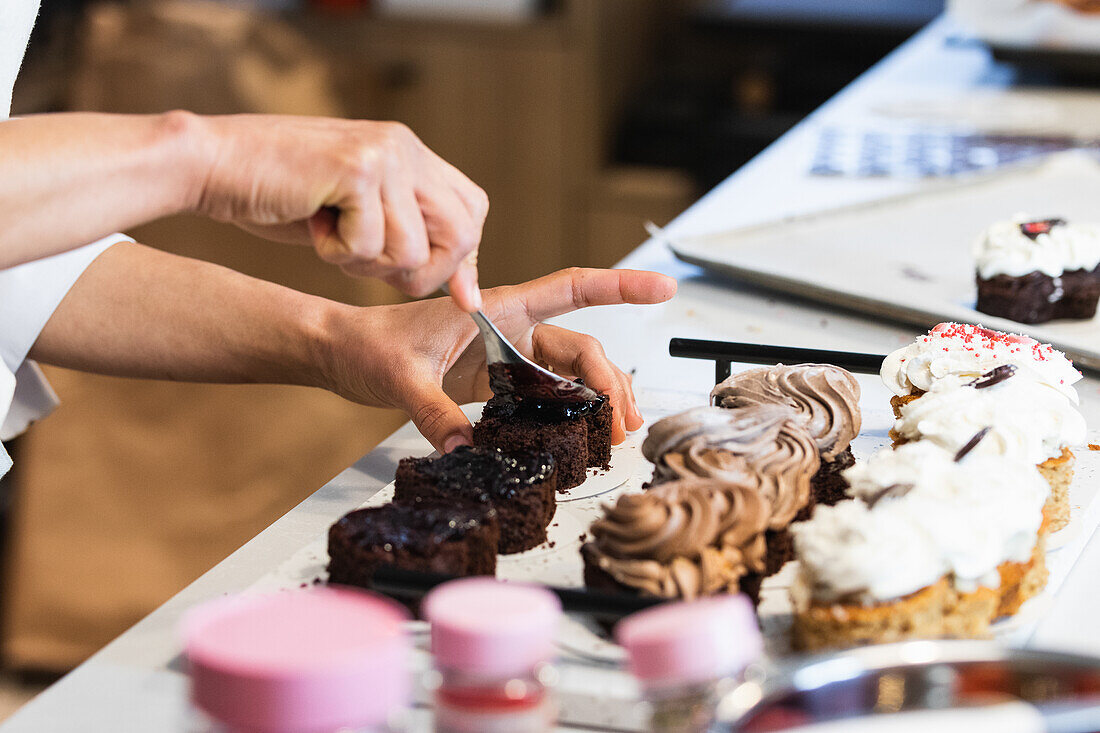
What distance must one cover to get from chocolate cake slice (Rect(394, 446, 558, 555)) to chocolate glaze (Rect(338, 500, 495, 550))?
0.03 metres

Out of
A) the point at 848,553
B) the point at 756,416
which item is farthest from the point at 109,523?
the point at 848,553

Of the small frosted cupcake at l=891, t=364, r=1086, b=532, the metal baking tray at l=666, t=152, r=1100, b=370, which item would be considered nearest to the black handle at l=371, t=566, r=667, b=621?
the small frosted cupcake at l=891, t=364, r=1086, b=532

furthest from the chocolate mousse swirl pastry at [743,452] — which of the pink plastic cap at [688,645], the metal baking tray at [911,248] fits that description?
the metal baking tray at [911,248]

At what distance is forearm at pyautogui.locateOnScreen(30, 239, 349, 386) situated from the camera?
1567mm

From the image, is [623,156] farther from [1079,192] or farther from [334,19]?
[1079,192]

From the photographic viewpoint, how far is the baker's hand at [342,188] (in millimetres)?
1015

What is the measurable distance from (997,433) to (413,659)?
60cm

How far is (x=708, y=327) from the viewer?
1.82m

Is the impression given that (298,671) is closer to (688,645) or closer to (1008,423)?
(688,645)

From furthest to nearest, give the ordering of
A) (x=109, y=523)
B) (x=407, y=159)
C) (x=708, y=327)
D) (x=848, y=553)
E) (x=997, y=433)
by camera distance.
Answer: (x=109, y=523) → (x=708, y=327) → (x=997, y=433) → (x=407, y=159) → (x=848, y=553)

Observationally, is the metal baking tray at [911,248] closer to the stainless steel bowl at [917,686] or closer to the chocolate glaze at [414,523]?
the chocolate glaze at [414,523]

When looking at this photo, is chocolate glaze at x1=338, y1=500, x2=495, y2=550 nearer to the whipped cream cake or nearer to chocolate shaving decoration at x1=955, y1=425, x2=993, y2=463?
the whipped cream cake

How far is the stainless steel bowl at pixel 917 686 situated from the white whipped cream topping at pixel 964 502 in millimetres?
239

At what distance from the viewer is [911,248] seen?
2.08 meters
